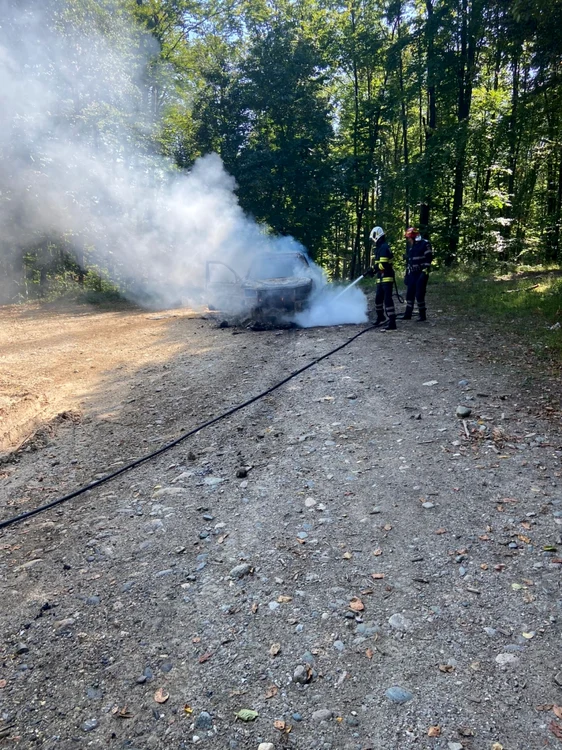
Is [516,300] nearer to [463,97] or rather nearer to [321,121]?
[463,97]

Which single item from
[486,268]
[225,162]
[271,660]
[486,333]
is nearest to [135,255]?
[225,162]

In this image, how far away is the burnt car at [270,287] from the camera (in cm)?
1102

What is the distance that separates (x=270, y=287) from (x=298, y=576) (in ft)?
27.7

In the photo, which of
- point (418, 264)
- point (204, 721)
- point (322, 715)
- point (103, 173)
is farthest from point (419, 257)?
point (103, 173)

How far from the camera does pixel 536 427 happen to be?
502 cm

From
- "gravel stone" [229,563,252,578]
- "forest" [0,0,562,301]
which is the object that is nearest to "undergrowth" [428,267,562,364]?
"forest" [0,0,562,301]

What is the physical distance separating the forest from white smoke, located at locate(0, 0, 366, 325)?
16 centimetres

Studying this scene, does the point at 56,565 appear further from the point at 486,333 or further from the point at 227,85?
the point at 227,85

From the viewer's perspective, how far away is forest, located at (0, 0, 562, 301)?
16.6m

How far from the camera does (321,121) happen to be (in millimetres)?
20922

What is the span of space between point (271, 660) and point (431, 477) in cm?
220

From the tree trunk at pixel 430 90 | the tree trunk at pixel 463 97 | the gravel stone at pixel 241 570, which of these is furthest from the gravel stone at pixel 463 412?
the tree trunk at pixel 430 90

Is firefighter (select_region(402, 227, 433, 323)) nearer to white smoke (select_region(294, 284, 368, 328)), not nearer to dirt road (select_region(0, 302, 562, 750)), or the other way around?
white smoke (select_region(294, 284, 368, 328))

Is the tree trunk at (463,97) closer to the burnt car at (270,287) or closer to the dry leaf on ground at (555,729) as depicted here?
the burnt car at (270,287)
